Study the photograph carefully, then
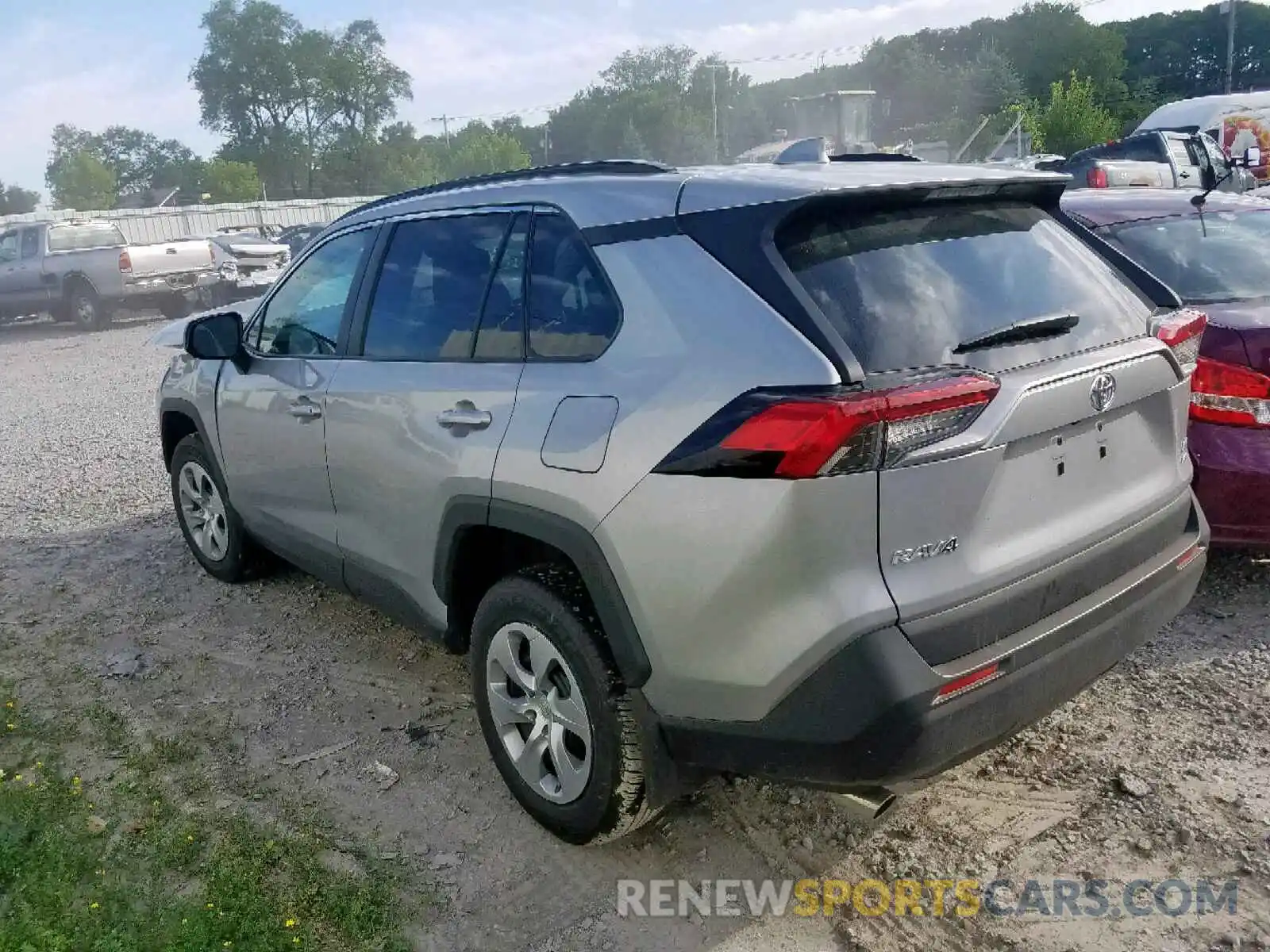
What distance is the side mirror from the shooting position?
425 centimetres

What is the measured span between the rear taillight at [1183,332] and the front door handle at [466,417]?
1.84 metres

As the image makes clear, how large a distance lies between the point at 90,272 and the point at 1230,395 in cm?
1815

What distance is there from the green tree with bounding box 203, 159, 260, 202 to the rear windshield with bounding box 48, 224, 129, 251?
53.4 m

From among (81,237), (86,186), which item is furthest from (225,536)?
(86,186)

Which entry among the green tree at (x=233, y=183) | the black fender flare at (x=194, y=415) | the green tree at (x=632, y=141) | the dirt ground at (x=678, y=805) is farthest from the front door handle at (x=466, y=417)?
the green tree at (x=233, y=183)

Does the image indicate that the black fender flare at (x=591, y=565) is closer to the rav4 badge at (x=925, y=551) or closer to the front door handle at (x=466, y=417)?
the front door handle at (x=466, y=417)

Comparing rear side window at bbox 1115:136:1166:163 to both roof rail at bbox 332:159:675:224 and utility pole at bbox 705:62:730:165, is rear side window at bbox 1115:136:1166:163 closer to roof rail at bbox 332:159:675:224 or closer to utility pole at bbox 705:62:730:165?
roof rail at bbox 332:159:675:224

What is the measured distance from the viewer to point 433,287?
344 cm

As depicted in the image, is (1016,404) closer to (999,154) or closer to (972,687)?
(972,687)

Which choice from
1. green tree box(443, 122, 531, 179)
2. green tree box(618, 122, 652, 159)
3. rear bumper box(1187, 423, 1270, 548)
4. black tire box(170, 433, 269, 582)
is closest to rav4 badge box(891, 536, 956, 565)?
rear bumper box(1187, 423, 1270, 548)

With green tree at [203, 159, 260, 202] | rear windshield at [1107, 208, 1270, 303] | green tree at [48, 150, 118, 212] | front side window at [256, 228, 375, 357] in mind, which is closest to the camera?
front side window at [256, 228, 375, 357]

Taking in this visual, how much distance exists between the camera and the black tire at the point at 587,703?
2676 millimetres

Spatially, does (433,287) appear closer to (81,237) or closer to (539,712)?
(539,712)

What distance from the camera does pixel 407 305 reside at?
3.53 metres
